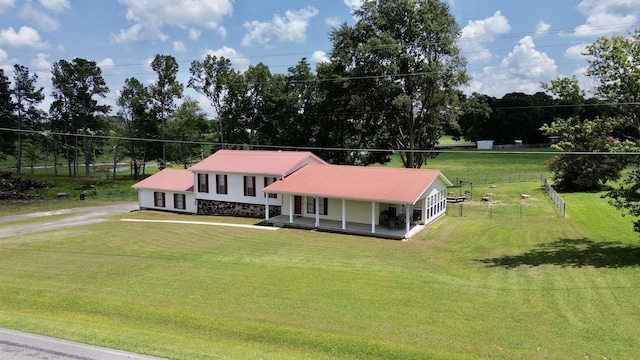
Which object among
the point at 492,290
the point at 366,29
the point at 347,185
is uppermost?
the point at 366,29

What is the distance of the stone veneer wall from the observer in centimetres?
3331

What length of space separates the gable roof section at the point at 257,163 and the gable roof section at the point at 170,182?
9.42ft

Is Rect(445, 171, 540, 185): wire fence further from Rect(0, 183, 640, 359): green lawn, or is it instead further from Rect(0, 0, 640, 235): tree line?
Rect(0, 183, 640, 359): green lawn

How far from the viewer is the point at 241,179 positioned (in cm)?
3466

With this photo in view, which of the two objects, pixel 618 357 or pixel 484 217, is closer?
pixel 618 357

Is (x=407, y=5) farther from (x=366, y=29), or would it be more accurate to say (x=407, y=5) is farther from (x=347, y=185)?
(x=347, y=185)

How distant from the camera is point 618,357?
9914mm

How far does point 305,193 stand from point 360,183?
360cm

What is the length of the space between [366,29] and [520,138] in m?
73.9

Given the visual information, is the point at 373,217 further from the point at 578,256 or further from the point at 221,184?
the point at 221,184

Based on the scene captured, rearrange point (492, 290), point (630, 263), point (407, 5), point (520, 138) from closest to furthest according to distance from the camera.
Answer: point (492, 290) < point (630, 263) < point (407, 5) < point (520, 138)

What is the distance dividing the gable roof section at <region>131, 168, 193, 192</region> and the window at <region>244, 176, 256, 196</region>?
5.94m

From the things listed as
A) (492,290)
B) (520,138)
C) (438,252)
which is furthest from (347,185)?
(520,138)

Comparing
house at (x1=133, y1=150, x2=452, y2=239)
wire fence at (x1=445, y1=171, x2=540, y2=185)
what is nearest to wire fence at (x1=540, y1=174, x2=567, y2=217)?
wire fence at (x1=445, y1=171, x2=540, y2=185)
